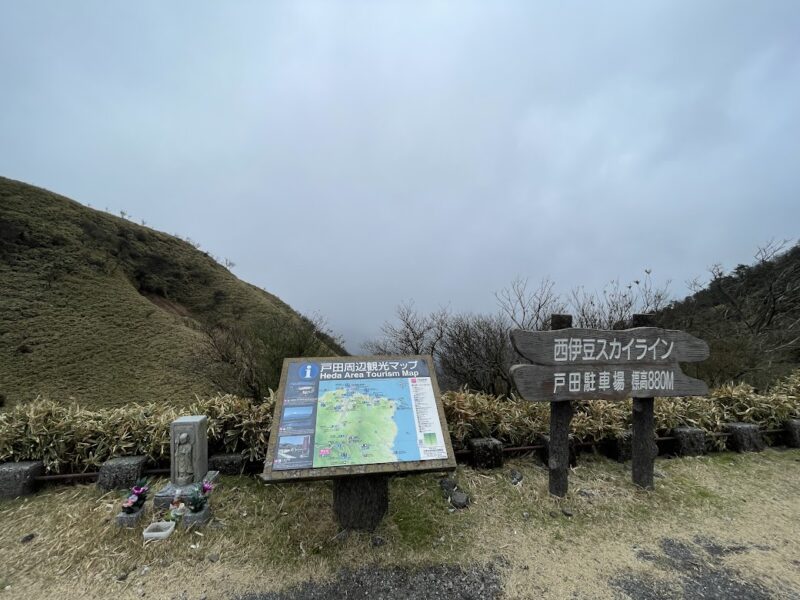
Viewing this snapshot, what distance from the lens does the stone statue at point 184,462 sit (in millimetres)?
3184

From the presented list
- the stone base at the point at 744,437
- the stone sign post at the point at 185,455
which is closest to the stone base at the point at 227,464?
the stone sign post at the point at 185,455

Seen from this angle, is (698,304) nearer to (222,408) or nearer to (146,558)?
(222,408)

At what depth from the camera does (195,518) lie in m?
2.84

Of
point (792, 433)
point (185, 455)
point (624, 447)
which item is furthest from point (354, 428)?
point (792, 433)

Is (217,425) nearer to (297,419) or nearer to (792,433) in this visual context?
(297,419)

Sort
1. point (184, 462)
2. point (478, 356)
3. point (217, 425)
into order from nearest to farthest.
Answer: point (184, 462)
point (217, 425)
point (478, 356)

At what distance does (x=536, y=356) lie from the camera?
330cm

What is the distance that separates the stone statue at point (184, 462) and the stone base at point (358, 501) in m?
1.38

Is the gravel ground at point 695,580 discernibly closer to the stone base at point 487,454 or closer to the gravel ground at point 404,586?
the gravel ground at point 404,586

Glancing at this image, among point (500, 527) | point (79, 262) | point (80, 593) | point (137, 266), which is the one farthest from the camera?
point (137, 266)

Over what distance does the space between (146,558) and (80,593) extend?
35 centimetres

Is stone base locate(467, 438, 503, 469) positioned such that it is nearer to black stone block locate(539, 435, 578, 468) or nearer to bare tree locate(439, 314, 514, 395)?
black stone block locate(539, 435, 578, 468)

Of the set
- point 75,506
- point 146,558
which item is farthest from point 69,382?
point 146,558

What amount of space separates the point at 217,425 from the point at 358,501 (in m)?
1.77
